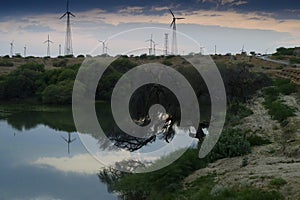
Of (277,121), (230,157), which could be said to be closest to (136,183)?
(230,157)

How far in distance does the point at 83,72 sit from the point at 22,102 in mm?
9889

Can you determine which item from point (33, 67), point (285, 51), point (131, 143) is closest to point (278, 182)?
point (131, 143)

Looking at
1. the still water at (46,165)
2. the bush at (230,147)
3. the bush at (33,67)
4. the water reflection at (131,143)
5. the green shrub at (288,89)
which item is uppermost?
the bush at (33,67)

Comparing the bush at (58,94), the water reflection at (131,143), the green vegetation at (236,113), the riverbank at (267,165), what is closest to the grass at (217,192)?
the riverbank at (267,165)

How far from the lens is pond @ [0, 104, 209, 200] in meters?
19.0

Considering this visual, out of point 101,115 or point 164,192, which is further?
point 101,115

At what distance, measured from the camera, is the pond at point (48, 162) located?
19.0 metres

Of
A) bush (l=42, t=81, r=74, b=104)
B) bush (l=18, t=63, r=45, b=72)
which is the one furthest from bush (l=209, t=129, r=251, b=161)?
bush (l=18, t=63, r=45, b=72)

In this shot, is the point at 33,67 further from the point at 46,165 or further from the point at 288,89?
the point at 288,89

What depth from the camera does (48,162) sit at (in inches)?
977

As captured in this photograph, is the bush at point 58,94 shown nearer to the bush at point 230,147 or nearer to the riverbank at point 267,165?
the riverbank at point 267,165

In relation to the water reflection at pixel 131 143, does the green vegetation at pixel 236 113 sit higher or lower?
higher

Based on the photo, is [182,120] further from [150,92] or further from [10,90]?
[10,90]

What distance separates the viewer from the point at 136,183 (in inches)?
584
